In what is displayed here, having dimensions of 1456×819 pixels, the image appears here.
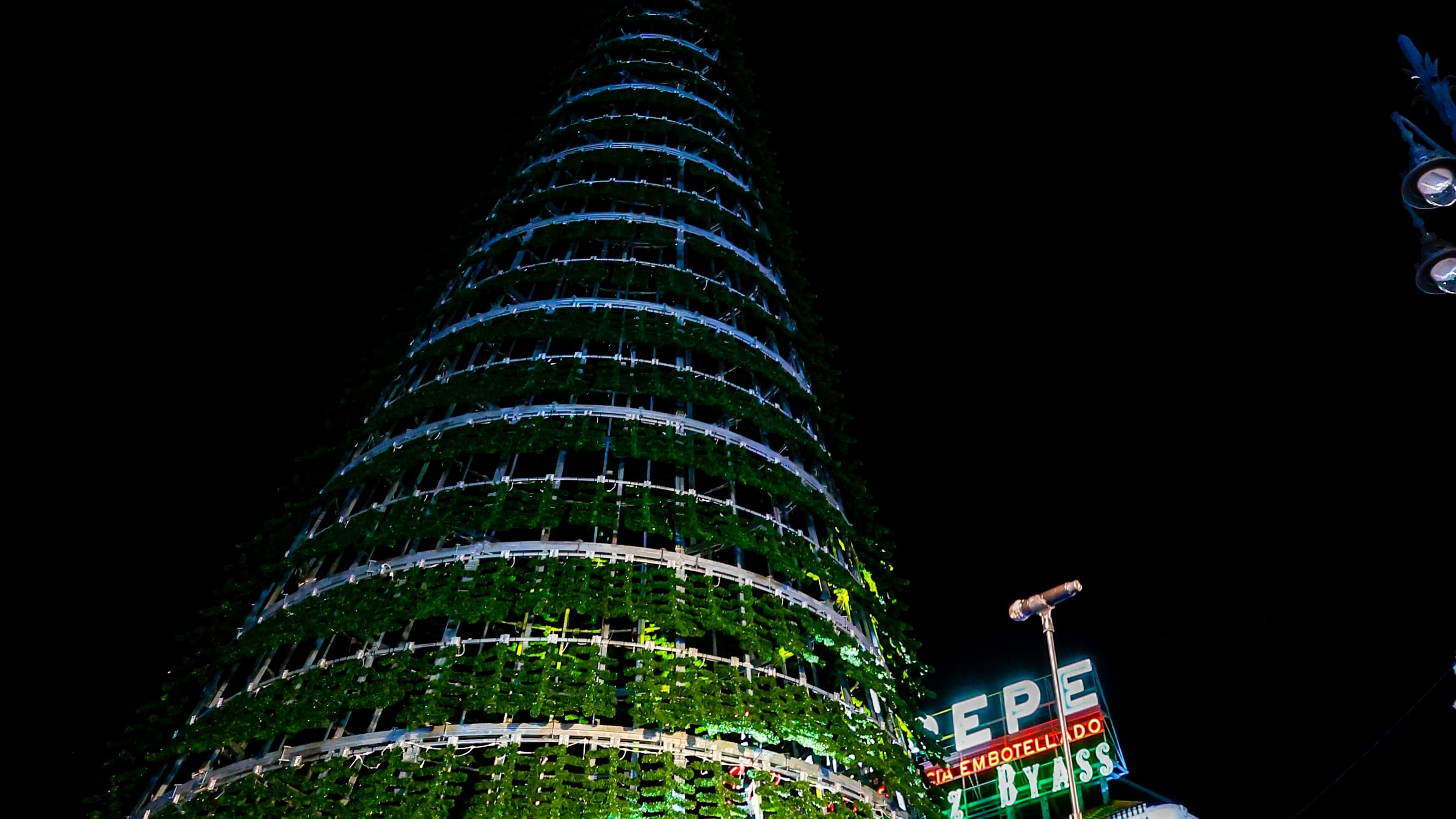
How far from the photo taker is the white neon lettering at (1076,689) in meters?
45.0

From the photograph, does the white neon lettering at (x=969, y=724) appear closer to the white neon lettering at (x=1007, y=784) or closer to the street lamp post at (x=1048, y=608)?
the white neon lettering at (x=1007, y=784)

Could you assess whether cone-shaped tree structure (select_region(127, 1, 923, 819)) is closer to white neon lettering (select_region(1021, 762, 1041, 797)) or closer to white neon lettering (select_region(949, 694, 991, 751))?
white neon lettering (select_region(1021, 762, 1041, 797))

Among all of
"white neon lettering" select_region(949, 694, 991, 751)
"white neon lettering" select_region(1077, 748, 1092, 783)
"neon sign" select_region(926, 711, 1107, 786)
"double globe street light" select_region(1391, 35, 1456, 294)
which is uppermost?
"white neon lettering" select_region(949, 694, 991, 751)

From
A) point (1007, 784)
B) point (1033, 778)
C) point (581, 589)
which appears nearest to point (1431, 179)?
point (581, 589)

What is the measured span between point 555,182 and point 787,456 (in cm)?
1121

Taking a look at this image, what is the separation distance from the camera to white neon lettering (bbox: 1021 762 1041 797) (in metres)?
44.0

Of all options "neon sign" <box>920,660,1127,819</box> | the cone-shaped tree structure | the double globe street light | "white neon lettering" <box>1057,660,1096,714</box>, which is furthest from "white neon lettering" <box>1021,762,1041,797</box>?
the double globe street light

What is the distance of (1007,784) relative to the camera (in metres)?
45.2

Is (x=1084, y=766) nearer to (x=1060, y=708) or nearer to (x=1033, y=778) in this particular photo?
(x=1033, y=778)

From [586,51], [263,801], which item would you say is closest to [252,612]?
[263,801]

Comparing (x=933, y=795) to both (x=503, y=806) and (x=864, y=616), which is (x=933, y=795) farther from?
(x=503, y=806)

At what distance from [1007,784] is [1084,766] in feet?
13.5

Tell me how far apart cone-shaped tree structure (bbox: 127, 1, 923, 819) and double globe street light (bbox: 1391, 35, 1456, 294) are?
28.1 feet

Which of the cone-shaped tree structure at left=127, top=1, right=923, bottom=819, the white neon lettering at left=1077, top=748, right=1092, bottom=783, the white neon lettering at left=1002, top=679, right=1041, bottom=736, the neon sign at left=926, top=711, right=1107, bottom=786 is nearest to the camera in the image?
the cone-shaped tree structure at left=127, top=1, right=923, bottom=819
